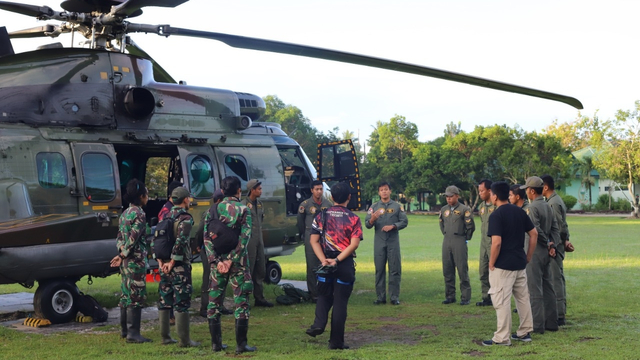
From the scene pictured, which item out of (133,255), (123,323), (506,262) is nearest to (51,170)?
(133,255)

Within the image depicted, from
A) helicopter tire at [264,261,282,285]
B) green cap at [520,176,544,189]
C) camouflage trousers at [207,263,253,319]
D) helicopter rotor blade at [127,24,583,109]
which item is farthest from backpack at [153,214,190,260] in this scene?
helicopter tire at [264,261,282,285]

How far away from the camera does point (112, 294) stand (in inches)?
474

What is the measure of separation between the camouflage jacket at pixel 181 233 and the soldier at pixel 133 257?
492 mm

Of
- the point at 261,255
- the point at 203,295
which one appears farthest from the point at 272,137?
the point at 203,295

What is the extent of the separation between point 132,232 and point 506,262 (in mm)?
4226

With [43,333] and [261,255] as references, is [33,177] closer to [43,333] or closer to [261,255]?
[43,333]

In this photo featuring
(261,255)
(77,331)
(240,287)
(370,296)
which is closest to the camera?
(240,287)

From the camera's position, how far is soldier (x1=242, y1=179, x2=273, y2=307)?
962 centimetres

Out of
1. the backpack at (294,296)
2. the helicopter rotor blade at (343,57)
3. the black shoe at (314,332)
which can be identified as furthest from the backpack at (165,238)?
the backpack at (294,296)

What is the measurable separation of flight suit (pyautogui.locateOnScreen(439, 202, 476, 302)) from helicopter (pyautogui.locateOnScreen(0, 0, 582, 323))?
2449 millimetres

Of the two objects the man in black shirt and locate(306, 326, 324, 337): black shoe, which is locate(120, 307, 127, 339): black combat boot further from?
the man in black shirt

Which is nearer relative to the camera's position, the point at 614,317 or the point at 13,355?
the point at 13,355

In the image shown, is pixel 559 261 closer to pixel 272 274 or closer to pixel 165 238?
pixel 165 238

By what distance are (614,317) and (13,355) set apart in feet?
24.6
